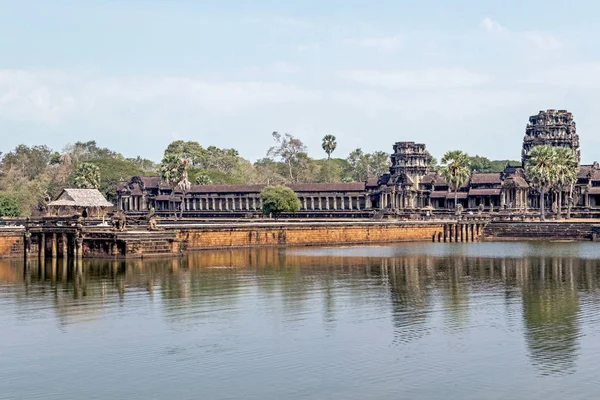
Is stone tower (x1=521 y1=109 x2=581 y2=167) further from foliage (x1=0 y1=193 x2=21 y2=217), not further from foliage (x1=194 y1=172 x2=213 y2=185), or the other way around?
foliage (x1=0 y1=193 x2=21 y2=217)

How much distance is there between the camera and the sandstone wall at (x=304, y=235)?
88875mm

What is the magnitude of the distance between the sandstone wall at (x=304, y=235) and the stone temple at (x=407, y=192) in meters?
38.3

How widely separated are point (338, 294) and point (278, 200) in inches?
3837

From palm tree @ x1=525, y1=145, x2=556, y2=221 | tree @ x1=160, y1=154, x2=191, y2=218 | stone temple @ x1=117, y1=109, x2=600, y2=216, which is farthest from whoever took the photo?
tree @ x1=160, y1=154, x2=191, y2=218

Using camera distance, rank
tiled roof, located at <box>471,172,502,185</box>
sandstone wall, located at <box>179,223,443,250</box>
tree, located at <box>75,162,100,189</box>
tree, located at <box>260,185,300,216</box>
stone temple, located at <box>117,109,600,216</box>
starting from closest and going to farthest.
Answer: sandstone wall, located at <box>179,223,443,250</box> → tree, located at <box>260,185,300,216</box> → stone temple, located at <box>117,109,600,216</box> → tiled roof, located at <box>471,172,502,185</box> → tree, located at <box>75,162,100,189</box>

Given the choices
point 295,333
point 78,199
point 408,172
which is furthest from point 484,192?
point 295,333

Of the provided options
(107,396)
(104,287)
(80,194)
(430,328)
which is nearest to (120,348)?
(107,396)

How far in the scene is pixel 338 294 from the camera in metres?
53.6

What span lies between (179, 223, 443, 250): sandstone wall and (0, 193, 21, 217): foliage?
73.2m

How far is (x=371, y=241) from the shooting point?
10831 centimetres

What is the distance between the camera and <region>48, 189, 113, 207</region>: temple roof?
A: 8582cm

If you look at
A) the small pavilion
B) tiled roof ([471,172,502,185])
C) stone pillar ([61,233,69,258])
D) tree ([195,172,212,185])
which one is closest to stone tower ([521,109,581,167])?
tiled roof ([471,172,502,185])

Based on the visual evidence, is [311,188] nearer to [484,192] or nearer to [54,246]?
[484,192]

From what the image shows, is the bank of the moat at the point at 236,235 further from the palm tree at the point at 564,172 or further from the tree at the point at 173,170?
the tree at the point at 173,170
